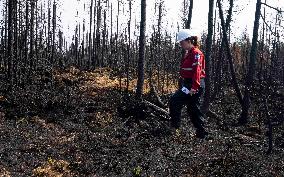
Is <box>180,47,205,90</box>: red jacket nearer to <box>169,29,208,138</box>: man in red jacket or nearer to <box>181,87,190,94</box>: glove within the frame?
<box>169,29,208,138</box>: man in red jacket

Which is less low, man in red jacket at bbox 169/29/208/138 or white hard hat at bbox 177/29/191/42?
white hard hat at bbox 177/29/191/42

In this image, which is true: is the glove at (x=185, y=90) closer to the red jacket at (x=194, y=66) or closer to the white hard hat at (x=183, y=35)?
the red jacket at (x=194, y=66)

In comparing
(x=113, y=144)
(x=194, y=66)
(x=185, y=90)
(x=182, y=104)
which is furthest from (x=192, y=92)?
(x=113, y=144)

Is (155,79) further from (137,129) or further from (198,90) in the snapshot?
(198,90)

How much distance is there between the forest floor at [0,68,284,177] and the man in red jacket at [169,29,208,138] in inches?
116

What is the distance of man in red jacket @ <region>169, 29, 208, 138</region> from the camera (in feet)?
22.1

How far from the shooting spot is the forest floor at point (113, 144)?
10078mm

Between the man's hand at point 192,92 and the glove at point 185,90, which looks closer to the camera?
the man's hand at point 192,92

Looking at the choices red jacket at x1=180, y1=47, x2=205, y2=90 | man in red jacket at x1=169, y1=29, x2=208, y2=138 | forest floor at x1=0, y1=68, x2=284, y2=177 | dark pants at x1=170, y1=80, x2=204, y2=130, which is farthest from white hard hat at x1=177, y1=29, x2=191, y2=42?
forest floor at x1=0, y1=68, x2=284, y2=177

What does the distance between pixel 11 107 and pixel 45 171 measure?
8.96m

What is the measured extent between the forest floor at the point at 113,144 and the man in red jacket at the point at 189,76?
2.95 meters

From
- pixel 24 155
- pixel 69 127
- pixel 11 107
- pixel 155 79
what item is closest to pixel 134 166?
pixel 24 155

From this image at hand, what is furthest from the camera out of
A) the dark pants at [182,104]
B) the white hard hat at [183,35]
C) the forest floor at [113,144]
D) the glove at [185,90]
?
the forest floor at [113,144]

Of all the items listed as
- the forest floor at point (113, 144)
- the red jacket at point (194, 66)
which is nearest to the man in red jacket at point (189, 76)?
the red jacket at point (194, 66)
